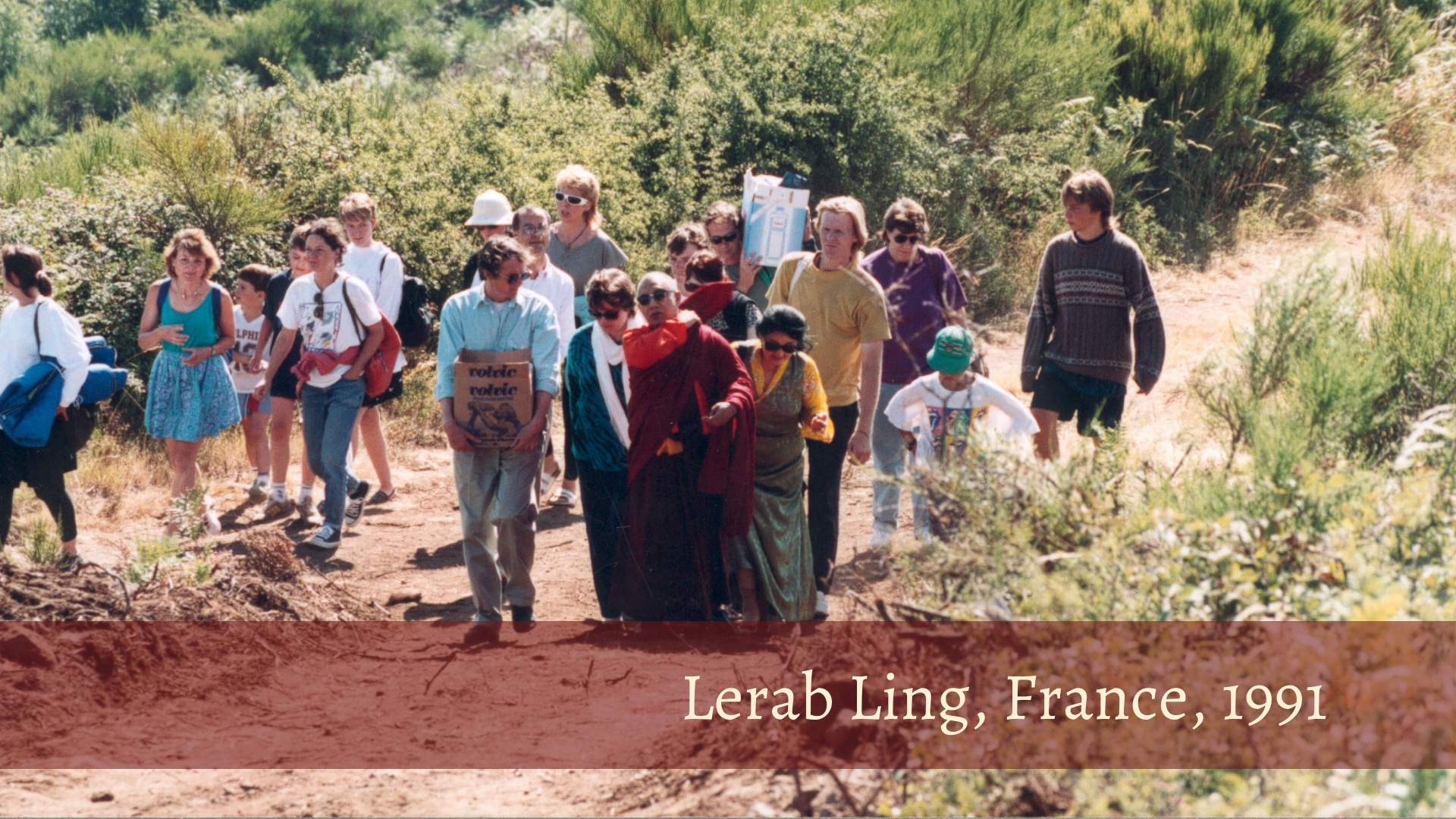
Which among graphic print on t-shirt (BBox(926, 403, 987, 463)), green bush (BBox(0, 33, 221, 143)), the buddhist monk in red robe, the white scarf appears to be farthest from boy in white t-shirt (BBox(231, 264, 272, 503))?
green bush (BBox(0, 33, 221, 143))

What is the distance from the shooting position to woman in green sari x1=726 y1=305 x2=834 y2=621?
5750 mm

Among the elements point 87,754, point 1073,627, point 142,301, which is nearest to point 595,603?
point 87,754

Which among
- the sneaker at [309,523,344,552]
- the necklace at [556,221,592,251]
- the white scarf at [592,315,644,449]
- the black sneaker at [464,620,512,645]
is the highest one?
the necklace at [556,221,592,251]

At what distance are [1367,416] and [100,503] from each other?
7.28 meters

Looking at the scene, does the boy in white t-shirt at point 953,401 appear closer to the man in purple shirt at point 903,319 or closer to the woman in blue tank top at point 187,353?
the man in purple shirt at point 903,319

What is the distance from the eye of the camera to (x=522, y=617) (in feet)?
20.0

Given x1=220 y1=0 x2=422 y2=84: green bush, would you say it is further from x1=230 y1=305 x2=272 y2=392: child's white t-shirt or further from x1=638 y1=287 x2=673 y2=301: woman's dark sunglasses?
x1=638 y1=287 x2=673 y2=301: woman's dark sunglasses

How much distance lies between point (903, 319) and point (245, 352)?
13.6 feet

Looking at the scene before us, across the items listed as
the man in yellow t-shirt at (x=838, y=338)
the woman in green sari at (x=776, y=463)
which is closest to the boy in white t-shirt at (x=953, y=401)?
the man in yellow t-shirt at (x=838, y=338)

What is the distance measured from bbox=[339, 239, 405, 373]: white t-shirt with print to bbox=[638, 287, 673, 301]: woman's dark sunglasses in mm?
2911

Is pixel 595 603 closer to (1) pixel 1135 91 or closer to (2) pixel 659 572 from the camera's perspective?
(2) pixel 659 572

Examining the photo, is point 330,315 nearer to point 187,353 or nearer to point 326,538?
point 187,353

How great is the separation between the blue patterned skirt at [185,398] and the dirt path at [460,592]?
73 centimetres

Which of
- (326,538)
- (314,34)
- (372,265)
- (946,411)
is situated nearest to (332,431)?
(326,538)
